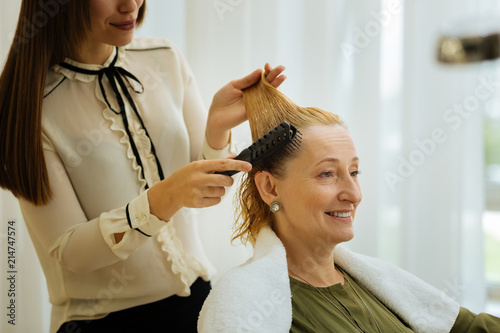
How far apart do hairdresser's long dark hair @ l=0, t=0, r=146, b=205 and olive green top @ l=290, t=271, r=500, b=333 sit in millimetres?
612

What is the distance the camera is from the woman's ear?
1.21 meters

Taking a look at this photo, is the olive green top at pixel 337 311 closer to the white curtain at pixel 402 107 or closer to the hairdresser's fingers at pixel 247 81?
the hairdresser's fingers at pixel 247 81

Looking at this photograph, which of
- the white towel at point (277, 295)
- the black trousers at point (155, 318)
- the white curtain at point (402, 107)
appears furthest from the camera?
the white curtain at point (402, 107)

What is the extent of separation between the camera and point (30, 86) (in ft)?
3.65

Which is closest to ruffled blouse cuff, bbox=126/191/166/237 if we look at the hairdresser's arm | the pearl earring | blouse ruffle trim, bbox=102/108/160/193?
A: the hairdresser's arm

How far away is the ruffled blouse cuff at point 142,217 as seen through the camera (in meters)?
1.07

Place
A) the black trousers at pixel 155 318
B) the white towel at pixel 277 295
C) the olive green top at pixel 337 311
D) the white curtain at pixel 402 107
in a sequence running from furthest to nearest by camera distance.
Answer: the white curtain at pixel 402 107, the black trousers at pixel 155 318, the olive green top at pixel 337 311, the white towel at pixel 277 295

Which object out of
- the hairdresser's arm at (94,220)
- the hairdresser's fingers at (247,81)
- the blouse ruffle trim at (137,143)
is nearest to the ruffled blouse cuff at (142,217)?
the hairdresser's arm at (94,220)

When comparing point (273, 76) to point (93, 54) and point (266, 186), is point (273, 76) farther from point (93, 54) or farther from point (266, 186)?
point (93, 54)

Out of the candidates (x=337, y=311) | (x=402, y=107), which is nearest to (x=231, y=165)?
(x=337, y=311)

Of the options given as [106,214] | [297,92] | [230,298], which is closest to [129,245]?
[106,214]

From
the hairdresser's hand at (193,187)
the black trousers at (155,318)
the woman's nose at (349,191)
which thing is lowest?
the black trousers at (155,318)

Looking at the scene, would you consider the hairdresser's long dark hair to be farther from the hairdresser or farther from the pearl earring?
the pearl earring

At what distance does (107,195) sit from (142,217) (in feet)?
0.57
